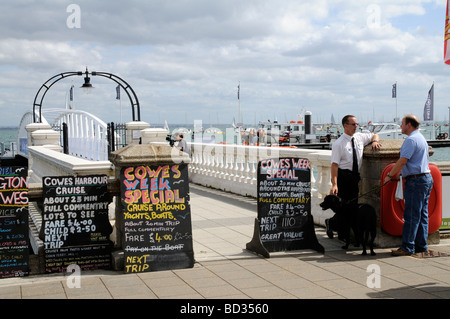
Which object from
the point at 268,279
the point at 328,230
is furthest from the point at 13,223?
the point at 328,230

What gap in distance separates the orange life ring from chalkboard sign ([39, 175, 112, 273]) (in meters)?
3.91

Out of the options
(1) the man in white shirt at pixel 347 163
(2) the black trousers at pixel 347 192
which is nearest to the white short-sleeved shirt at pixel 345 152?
(1) the man in white shirt at pixel 347 163

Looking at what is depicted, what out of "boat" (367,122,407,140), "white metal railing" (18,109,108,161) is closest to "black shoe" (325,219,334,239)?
"white metal railing" (18,109,108,161)

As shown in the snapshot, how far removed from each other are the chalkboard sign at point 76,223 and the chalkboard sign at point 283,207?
7.14ft

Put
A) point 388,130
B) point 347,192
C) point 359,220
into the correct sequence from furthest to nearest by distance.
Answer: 1. point 388,130
2. point 347,192
3. point 359,220

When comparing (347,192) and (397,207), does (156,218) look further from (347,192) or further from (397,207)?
(397,207)

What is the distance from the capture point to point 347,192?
327 inches

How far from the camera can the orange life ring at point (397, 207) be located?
8.08m

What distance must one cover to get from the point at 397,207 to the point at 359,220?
0.76 metres

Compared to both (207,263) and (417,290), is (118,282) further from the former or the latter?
(417,290)

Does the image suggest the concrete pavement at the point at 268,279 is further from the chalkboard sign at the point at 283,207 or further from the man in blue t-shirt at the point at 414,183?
the man in blue t-shirt at the point at 414,183

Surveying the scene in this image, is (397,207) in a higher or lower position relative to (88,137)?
lower
